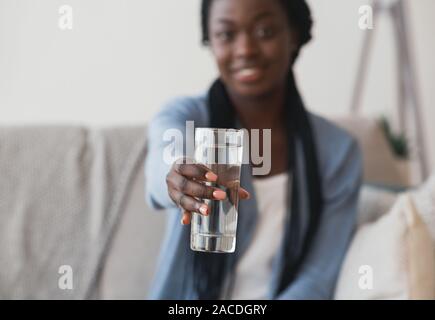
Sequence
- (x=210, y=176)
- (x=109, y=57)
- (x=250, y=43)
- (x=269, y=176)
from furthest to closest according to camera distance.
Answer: (x=109, y=57), (x=269, y=176), (x=250, y=43), (x=210, y=176)

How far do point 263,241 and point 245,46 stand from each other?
322 mm

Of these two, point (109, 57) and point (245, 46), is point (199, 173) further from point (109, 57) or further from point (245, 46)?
point (109, 57)

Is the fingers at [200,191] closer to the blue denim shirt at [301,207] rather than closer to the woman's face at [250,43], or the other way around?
the blue denim shirt at [301,207]

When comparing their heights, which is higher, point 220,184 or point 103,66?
point 103,66

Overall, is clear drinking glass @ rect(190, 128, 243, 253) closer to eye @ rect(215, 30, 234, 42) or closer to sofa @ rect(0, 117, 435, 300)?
eye @ rect(215, 30, 234, 42)

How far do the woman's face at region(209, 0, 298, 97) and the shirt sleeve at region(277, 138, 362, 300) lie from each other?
211mm

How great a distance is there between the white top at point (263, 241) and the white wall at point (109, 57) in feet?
0.87

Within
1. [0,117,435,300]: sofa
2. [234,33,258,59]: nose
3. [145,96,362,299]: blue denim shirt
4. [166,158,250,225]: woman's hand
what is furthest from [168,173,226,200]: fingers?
[0,117,435,300]: sofa

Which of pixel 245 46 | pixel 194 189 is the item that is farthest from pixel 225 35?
pixel 194 189

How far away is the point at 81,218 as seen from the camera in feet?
3.61

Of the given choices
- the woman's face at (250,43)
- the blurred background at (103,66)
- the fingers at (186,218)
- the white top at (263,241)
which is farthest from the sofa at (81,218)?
the fingers at (186,218)

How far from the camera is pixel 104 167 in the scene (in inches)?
44.6
